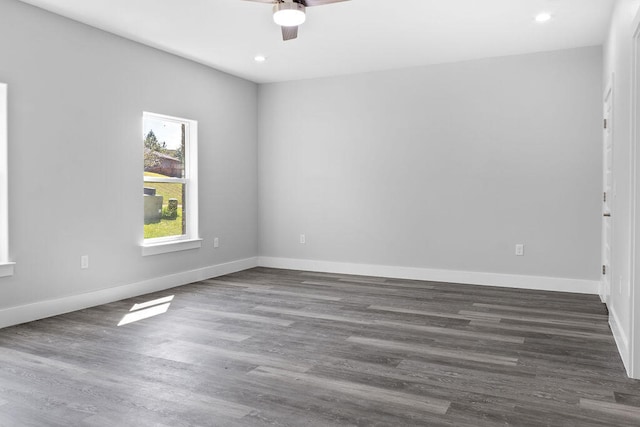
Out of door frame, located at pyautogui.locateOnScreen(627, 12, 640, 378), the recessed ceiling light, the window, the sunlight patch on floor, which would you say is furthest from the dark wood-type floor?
the recessed ceiling light

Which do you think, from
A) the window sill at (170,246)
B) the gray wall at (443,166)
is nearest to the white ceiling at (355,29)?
the gray wall at (443,166)

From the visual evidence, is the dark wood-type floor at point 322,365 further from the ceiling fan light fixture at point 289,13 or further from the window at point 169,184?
the ceiling fan light fixture at point 289,13

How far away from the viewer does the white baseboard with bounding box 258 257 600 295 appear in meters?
5.15

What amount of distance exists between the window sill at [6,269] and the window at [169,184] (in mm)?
1345

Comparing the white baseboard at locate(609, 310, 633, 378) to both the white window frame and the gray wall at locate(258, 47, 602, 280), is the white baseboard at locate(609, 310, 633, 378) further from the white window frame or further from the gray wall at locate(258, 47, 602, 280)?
the white window frame

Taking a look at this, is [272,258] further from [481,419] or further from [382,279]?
[481,419]

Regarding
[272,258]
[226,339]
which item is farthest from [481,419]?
[272,258]

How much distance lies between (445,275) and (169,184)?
329 cm

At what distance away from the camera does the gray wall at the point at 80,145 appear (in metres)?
3.89

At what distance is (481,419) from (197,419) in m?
1.27

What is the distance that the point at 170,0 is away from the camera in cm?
382

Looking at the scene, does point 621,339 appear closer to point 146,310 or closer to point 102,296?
point 146,310

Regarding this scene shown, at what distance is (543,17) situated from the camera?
4.17 meters

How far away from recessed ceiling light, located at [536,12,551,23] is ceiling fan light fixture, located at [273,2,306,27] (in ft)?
7.12
